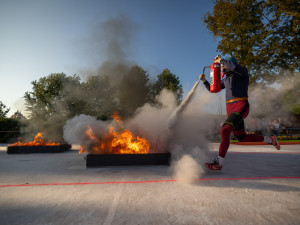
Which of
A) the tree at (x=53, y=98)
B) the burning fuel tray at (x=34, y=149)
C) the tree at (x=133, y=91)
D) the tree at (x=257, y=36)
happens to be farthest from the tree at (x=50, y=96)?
the tree at (x=257, y=36)

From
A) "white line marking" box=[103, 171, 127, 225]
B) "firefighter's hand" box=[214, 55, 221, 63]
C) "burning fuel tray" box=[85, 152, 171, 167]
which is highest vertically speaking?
"firefighter's hand" box=[214, 55, 221, 63]

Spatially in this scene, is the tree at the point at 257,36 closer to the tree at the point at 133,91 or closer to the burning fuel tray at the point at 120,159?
the burning fuel tray at the point at 120,159

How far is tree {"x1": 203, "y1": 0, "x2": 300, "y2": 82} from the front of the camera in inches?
444

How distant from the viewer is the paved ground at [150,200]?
2004 millimetres

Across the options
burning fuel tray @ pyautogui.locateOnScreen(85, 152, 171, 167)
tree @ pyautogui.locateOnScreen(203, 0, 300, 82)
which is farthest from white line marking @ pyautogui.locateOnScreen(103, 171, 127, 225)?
tree @ pyautogui.locateOnScreen(203, 0, 300, 82)

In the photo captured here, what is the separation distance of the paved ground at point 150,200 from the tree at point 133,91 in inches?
883

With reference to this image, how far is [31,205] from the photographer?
2404mm

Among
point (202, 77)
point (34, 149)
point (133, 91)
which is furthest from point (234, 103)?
point (133, 91)

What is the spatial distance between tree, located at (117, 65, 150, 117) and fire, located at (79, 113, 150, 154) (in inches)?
800

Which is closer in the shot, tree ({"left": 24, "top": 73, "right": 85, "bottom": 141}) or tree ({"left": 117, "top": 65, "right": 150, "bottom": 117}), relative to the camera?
tree ({"left": 24, "top": 73, "right": 85, "bottom": 141})

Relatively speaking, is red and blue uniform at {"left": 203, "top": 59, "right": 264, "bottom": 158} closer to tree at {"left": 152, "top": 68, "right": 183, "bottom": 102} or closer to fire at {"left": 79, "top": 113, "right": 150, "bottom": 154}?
fire at {"left": 79, "top": 113, "right": 150, "bottom": 154}

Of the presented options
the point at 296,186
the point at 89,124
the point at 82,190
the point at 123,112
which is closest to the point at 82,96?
the point at 123,112

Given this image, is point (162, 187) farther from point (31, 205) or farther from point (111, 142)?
point (111, 142)

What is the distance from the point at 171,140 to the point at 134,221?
141 inches
